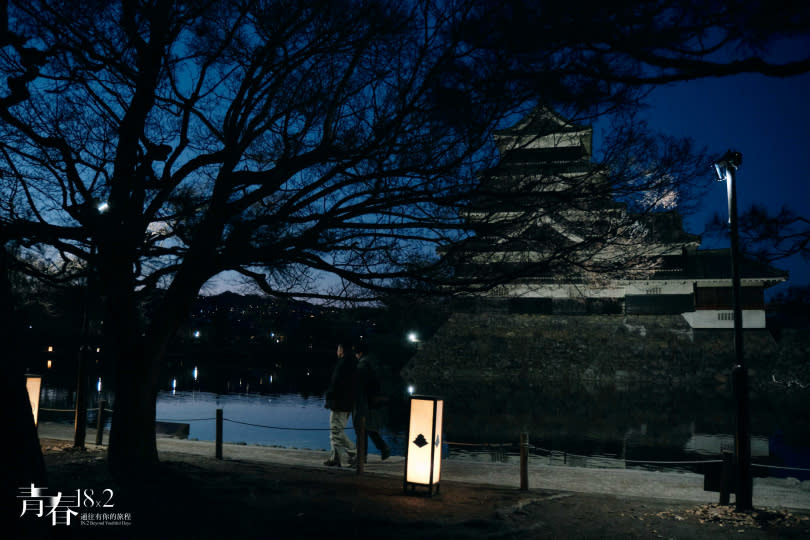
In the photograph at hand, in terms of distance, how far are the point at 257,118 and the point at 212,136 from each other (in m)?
0.92

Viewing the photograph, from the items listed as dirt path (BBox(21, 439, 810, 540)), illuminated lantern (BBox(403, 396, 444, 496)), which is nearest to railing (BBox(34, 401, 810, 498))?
dirt path (BBox(21, 439, 810, 540))

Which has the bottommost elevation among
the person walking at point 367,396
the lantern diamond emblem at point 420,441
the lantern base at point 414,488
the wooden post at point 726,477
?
the lantern base at point 414,488

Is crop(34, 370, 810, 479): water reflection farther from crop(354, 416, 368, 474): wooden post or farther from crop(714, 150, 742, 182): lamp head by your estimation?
crop(714, 150, 742, 182): lamp head

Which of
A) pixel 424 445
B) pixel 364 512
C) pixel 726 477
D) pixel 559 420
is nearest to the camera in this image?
pixel 364 512

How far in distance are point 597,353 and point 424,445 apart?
26.9m

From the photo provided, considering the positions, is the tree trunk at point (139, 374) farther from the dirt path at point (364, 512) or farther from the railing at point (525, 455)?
the railing at point (525, 455)

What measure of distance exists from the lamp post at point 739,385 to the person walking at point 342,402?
5345 mm

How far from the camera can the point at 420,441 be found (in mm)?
7238

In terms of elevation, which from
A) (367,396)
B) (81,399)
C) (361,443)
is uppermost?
(367,396)

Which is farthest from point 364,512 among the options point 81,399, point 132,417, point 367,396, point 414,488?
point 81,399

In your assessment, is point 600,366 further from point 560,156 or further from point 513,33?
point 513,33

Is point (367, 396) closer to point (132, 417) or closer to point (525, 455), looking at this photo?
point (525, 455)

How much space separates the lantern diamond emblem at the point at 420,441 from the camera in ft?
23.7

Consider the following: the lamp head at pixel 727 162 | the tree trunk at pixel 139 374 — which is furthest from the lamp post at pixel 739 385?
the tree trunk at pixel 139 374
